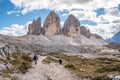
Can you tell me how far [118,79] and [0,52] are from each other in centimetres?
6147

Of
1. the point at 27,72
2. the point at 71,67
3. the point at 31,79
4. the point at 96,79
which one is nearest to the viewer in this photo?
the point at 96,79

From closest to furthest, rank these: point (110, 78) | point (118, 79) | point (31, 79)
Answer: point (118, 79), point (110, 78), point (31, 79)

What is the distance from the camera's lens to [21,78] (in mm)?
45250

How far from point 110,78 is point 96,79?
3.82 metres

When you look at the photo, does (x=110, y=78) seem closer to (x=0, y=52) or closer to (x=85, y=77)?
(x=85, y=77)

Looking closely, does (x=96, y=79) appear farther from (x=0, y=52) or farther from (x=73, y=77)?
(x=0, y=52)

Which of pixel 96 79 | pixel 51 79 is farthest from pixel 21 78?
pixel 96 79

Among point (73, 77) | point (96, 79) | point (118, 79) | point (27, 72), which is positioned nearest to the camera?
point (118, 79)

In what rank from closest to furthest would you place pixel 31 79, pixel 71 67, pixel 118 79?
pixel 118 79
pixel 31 79
pixel 71 67

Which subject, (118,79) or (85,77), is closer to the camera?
(118,79)

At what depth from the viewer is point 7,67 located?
67.8 meters

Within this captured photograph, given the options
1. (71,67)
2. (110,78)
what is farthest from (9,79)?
(71,67)

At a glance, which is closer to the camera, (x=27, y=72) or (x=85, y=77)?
(x=85, y=77)

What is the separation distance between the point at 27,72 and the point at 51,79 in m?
9.50
